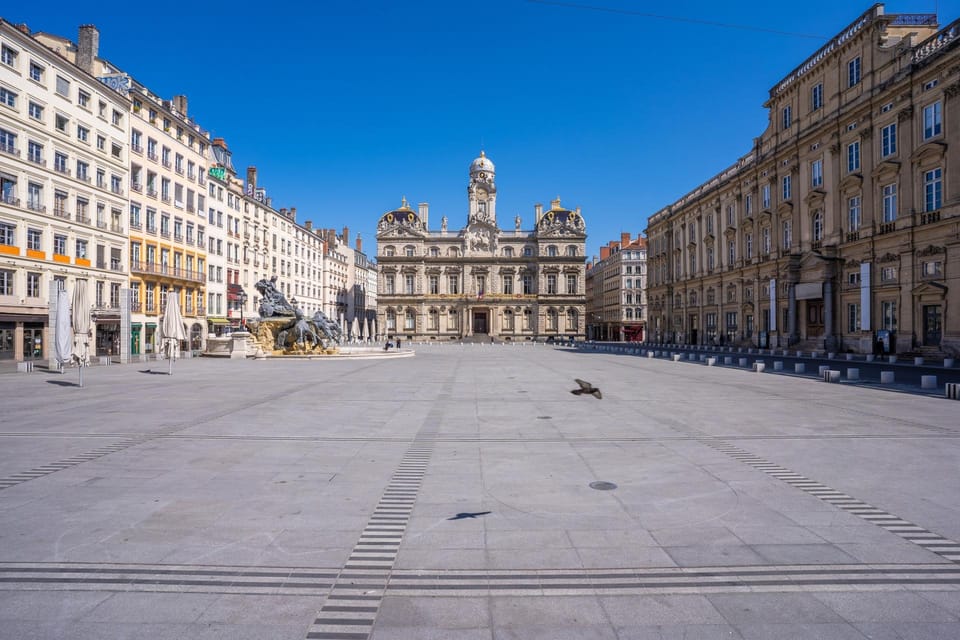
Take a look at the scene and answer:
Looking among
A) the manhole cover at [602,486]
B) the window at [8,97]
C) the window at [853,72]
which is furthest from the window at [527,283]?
the manhole cover at [602,486]

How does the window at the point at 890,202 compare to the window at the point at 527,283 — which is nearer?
the window at the point at 890,202

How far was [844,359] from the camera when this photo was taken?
37312 mm

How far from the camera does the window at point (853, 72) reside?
3953cm

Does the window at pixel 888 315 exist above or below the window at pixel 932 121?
below

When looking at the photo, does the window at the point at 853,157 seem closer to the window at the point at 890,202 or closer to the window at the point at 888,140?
the window at the point at 888,140

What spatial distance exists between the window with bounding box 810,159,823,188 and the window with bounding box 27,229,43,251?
5477 centimetres

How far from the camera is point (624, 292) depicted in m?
109

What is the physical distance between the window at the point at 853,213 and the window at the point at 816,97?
9.14 m

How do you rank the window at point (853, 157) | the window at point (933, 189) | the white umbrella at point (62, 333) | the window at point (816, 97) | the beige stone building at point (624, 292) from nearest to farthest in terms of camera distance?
the white umbrella at point (62, 333), the window at point (933, 189), the window at point (853, 157), the window at point (816, 97), the beige stone building at point (624, 292)

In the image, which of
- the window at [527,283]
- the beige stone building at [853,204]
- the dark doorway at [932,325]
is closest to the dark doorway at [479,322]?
the window at [527,283]

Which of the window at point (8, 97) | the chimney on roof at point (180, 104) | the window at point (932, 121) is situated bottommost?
the window at point (932, 121)

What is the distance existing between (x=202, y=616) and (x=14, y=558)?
263cm

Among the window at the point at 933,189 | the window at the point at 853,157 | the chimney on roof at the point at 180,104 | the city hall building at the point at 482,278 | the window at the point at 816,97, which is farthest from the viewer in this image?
the city hall building at the point at 482,278

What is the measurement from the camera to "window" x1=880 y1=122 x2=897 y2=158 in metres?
35.9
